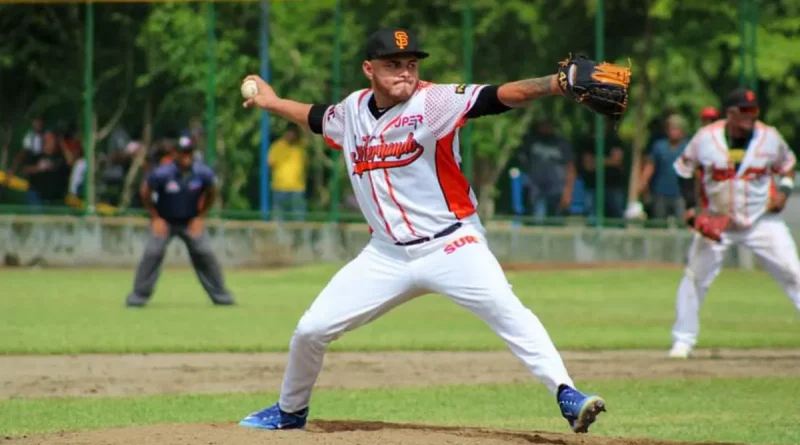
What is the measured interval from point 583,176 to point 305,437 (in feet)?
65.4

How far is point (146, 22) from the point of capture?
1106 inches

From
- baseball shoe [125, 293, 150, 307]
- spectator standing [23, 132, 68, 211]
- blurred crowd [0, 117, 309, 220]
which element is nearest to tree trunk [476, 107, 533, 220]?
blurred crowd [0, 117, 309, 220]

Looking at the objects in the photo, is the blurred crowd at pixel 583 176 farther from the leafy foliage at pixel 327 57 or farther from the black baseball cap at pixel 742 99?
the black baseball cap at pixel 742 99

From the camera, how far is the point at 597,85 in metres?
7.89

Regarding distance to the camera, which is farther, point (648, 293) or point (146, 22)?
point (146, 22)

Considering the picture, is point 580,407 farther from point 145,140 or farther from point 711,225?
point 145,140

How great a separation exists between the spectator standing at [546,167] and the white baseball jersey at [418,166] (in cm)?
1889

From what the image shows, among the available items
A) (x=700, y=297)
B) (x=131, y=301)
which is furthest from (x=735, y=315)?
(x=131, y=301)

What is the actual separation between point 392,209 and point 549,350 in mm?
1120

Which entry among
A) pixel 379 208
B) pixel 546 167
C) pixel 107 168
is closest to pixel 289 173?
pixel 107 168

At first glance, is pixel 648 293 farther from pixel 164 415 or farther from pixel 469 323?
pixel 164 415

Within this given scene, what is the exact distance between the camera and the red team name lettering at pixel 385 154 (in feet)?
27.9

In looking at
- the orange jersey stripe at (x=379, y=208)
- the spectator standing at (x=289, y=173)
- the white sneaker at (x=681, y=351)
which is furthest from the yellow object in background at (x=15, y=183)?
the orange jersey stripe at (x=379, y=208)

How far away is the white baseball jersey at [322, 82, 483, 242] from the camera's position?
27.8ft
